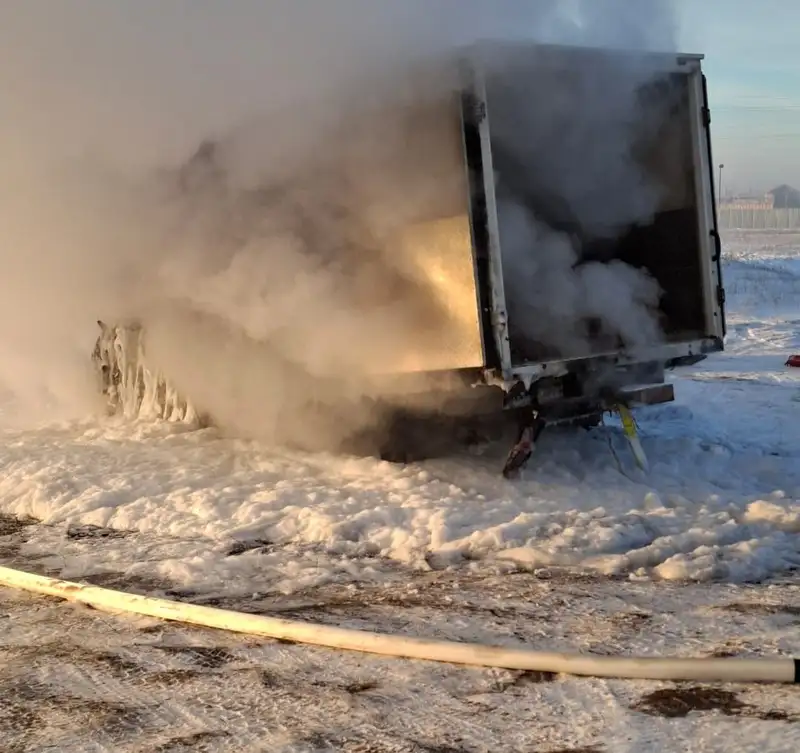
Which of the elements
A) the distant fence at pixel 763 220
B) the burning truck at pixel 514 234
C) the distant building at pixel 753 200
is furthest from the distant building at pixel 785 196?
the burning truck at pixel 514 234

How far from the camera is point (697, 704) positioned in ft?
10.8

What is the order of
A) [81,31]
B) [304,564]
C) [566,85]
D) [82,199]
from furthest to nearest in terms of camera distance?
[82,199]
[81,31]
[566,85]
[304,564]

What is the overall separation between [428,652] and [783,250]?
42.9 meters

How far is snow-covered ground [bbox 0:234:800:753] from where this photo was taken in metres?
3.30

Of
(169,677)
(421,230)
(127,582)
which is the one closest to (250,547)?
(127,582)

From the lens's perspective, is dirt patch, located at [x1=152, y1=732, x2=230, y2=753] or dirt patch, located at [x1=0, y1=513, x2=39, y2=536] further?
dirt patch, located at [x1=0, y1=513, x2=39, y2=536]

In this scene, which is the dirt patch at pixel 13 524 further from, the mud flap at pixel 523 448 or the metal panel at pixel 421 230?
A: the mud flap at pixel 523 448

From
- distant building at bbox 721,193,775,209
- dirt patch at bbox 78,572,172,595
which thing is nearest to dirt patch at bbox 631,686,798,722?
dirt patch at bbox 78,572,172,595

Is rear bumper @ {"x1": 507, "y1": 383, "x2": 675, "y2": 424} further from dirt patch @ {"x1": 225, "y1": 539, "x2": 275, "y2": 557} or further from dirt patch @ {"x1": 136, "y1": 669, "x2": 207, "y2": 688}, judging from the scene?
dirt patch @ {"x1": 136, "y1": 669, "x2": 207, "y2": 688}

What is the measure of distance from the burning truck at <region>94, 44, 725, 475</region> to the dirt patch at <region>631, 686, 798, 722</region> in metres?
2.69

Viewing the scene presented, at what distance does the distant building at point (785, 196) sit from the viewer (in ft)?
301

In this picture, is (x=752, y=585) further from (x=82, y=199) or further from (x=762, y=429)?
(x=82, y=199)

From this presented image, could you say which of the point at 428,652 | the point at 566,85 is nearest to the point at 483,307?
the point at 566,85

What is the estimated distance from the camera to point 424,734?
3.22m
